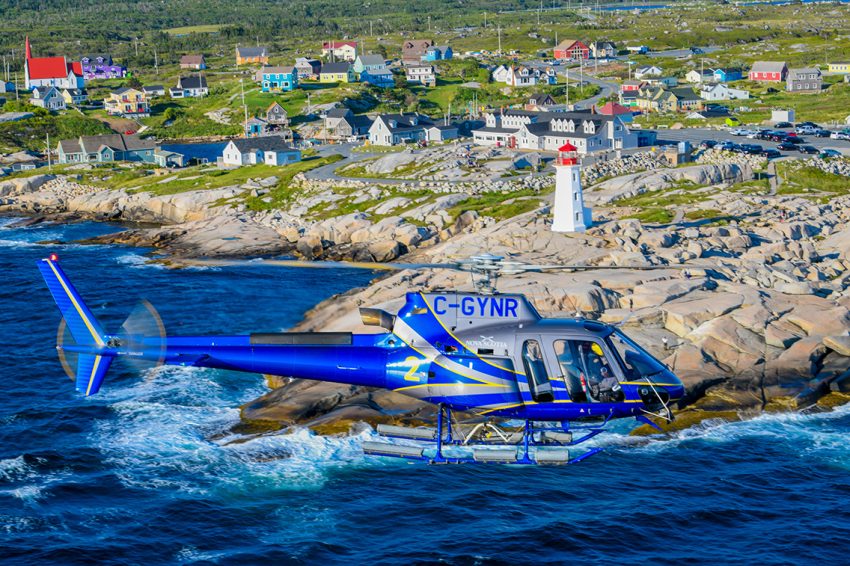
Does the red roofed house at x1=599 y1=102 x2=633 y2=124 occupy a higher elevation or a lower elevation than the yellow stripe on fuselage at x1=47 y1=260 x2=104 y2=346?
lower

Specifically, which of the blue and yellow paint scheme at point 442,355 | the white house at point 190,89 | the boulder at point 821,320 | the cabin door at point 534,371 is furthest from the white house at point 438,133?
the cabin door at point 534,371

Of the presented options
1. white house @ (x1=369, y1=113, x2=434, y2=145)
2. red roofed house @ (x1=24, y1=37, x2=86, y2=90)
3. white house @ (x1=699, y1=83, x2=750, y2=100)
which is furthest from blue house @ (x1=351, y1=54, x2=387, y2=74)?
white house @ (x1=699, y1=83, x2=750, y2=100)

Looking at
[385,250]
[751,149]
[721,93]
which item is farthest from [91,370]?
[721,93]

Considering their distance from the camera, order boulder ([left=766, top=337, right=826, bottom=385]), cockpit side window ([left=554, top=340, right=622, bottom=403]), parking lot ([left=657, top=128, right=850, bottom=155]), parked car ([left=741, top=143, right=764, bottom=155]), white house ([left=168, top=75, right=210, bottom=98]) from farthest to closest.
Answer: white house ([left=168, top=75, right=210, bottom=98]) < parking lot ([left=657, top=128, right=850, bottom=155]) < parked car ([left=741, top=143, right=764, bottom=155]) < boulder ([left=766, top=337, right=826, bottom=385]) < cockpit side window ([left=554, top=340, right=622, bottom=403])

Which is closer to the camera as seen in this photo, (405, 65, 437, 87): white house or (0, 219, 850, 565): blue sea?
(0, 219, 850, 565): blue sea

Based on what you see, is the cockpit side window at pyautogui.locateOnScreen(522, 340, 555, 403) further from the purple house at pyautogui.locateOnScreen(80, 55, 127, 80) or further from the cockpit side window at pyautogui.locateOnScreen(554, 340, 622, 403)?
the purple house at pyautogui.locateOnScreen(80, 55, 127, 80)

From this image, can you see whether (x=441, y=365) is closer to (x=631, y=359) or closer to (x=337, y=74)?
(x=631, y=359)

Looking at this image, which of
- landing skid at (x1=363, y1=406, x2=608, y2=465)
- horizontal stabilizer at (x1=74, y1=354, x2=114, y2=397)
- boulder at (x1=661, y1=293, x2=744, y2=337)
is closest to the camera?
landing skid at (x1=363, y1=406, x2=608, y2=465)

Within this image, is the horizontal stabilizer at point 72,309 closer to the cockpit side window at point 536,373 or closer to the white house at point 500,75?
the cockpit side window at point 536,373
